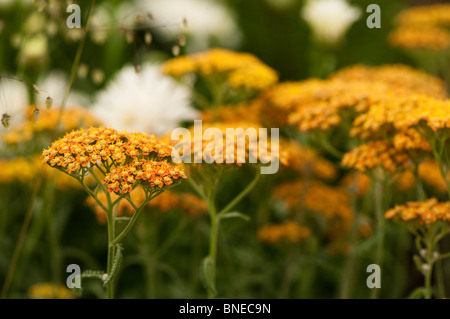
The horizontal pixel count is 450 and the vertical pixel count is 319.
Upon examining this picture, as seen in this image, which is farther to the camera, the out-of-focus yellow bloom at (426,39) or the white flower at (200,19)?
the white flower at (200,19)

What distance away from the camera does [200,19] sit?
5.45ft

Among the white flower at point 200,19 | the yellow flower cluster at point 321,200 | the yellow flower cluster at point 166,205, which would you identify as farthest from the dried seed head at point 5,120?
the white flower at point 200,19

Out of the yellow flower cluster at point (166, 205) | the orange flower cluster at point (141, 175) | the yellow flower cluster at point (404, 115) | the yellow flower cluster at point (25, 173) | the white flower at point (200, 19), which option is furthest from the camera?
the white flower at point (200, 19)

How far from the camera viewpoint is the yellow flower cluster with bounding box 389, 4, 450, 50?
136 centimetres

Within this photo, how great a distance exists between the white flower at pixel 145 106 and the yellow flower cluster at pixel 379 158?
402 millimetres

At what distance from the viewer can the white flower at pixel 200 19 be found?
166cm

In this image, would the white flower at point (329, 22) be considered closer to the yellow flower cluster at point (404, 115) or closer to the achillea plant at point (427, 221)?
the yellow flower cluster at point (404, 115)

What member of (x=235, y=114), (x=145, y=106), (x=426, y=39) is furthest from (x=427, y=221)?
(x=426, y=39)

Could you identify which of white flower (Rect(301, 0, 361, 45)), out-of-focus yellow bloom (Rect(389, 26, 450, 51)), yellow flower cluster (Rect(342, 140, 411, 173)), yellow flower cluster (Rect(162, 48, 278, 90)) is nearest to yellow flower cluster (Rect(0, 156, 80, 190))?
yellow flower cluster (Rect(162, 48, 278, 90))

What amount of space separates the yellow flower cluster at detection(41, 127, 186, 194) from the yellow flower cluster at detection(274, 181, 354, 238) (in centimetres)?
55

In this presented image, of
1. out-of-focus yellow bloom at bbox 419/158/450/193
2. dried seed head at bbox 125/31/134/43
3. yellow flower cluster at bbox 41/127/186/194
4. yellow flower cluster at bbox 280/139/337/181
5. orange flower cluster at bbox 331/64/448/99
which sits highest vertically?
orange flower cluster at bbox 331/64/448/99

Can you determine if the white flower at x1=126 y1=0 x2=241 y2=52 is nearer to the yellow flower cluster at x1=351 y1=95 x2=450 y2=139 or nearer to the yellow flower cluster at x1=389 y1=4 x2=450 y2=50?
the yellow flower cluster at x1=389 y1=4 x2=450 y2=50

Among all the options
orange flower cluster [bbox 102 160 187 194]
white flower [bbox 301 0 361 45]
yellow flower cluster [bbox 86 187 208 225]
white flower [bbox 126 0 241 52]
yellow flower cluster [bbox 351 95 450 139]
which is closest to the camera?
orange flower cluster [bbox 102 160 187 194]

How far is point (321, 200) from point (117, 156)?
0.65 meters
